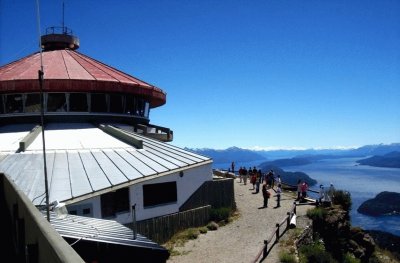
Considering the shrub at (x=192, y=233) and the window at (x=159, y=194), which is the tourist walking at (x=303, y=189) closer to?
the shrub at (x=192, y=233)

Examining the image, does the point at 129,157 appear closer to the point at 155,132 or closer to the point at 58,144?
the point at 58,144

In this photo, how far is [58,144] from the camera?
779 inches

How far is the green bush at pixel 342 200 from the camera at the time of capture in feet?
86.4

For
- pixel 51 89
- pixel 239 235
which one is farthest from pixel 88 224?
pixel 51 89

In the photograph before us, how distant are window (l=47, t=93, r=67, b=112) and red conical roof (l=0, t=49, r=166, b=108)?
1.94 ft

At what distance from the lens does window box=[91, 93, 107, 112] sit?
2442cm

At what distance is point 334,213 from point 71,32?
26541 mm

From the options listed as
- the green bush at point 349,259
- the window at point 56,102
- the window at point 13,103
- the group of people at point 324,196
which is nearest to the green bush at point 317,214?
the group of people at point 324,196

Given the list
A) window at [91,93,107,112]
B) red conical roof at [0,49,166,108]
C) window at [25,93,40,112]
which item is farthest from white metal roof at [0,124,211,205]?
red conical roof at [0,49,166,108]

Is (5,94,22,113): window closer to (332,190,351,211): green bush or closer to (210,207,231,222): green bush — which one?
(210,207,231,222): green bush

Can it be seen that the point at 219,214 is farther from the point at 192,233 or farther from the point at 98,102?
the point at 98,102

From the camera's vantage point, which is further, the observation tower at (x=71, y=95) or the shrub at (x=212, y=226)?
the observation tower at (x=71, y=95)

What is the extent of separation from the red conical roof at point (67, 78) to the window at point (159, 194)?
27.7ft

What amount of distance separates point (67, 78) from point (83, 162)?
7.88 metres
